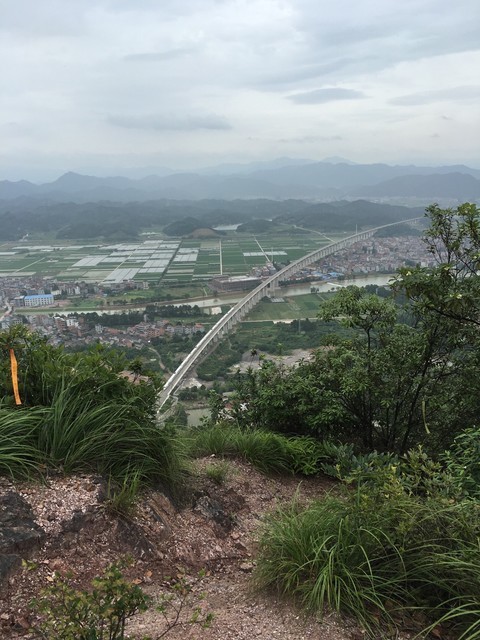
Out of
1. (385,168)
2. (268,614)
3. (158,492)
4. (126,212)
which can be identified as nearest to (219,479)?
(158,492)

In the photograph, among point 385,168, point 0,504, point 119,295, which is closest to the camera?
point 0,504

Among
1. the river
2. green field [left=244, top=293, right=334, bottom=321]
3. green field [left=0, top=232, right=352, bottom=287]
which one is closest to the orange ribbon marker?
green field [left=244, top=293, right=334, bottom=321]

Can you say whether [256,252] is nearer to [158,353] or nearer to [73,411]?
[158,353]

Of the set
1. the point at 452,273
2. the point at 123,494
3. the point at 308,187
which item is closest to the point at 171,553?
the point at 123,494

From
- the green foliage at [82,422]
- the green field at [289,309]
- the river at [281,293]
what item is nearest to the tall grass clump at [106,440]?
the green foliage at [82,422]

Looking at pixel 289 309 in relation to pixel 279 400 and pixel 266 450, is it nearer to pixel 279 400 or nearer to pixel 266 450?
pixel 279 400

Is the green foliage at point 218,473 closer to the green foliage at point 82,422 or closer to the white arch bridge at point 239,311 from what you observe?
the green foliage at point 82,422
